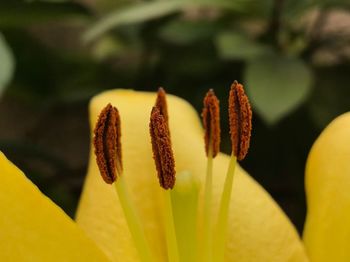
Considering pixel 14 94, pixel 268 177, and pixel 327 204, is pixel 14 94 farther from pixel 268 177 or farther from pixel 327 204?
pixel 327 204

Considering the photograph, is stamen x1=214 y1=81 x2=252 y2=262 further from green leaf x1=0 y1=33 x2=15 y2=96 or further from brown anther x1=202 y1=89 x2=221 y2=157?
green leaf x1=0 y1=33 x2=15 y2=96

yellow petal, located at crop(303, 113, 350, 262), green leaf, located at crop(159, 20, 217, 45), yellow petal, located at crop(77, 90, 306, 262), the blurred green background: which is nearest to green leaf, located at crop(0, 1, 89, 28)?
the blurred green background

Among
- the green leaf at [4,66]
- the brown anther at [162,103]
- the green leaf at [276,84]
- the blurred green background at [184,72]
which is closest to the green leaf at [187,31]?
the blurred green background at [184,72]

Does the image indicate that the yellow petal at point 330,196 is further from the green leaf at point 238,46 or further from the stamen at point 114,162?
the green leaf at point 238,46

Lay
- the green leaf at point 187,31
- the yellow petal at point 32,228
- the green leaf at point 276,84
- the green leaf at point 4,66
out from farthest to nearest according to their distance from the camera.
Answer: the green leaf at point 187,31 → the green leaf at point 276,84 → the green leaf at point 4,66 → the yellow petal at point 32,228

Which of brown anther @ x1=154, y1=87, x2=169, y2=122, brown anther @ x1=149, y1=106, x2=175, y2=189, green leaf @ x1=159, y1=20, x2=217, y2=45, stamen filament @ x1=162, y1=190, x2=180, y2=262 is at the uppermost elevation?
green leaf @ x1=159, y1=20, x2=217, y2=45

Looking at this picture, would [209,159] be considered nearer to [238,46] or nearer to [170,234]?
[170,234]
